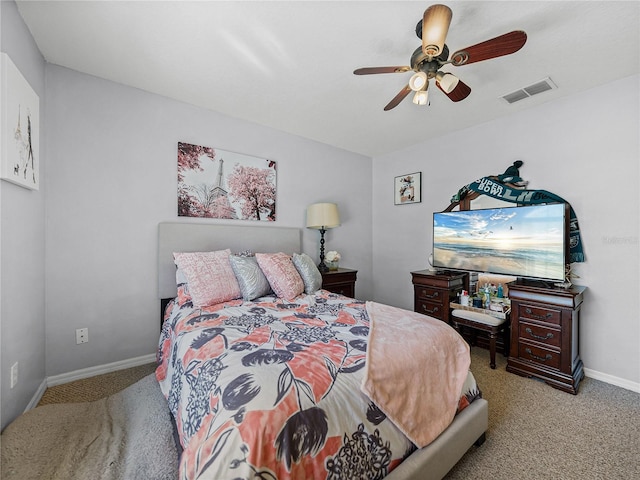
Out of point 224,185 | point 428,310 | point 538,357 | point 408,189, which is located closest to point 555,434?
point 538,357

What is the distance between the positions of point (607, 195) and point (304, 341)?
2.88m

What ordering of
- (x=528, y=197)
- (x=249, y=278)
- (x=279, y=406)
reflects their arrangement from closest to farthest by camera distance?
1. (x=279, y=406)
2. (x=249, y=278)
3. (x=528, y=197)

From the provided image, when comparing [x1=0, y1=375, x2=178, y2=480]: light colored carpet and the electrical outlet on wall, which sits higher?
the electrical outlet on wall

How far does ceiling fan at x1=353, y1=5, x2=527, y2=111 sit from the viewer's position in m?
1.40

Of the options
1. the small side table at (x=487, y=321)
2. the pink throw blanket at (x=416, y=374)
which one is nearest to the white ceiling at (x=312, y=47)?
the pink throw blanket at (x=416, y=374)

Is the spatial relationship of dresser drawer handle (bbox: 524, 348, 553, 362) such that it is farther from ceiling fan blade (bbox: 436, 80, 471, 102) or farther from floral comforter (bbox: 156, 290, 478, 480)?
ceiling fan blade (bbox: 436, 80, 471, 102)

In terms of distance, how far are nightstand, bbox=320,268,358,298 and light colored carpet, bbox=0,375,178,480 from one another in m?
1.90

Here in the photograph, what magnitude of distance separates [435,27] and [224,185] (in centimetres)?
231

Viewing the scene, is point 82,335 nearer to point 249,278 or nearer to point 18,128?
point 249,278

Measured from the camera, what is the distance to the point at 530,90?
8.17ft

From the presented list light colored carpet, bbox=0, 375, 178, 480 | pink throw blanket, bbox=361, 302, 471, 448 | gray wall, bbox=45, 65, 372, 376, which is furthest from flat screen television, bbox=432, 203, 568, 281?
light colored carpet, bbox=0, 375, 178, 480

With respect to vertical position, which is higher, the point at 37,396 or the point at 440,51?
the point at 440,51

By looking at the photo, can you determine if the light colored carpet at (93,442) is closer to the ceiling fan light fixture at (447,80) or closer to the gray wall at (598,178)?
the ceiling fan light fixture at (447,80)

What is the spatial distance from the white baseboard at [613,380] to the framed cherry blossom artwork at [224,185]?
341cm
